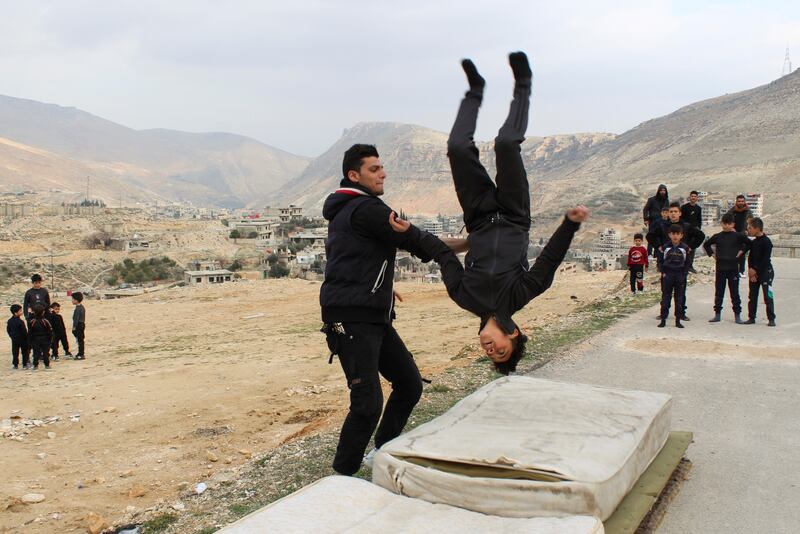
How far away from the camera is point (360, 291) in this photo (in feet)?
13.4

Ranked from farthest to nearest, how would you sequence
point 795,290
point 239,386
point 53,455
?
point 795,290
point 239,386
point 53,455

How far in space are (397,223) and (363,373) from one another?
3.08 ft

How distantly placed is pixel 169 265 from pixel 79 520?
5010cm

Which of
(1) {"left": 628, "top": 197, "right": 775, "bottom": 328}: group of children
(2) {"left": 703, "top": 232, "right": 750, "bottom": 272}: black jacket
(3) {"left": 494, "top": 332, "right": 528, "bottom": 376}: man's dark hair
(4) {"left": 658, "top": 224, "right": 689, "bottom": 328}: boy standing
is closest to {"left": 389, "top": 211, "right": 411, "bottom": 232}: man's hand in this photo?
(3) {"left": 494, "top": 332, "right": 528, "bottom": 376}: man's dark hair

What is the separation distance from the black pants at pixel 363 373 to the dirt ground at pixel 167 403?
5.24 feet

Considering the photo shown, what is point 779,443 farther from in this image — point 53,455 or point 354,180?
point 53,455

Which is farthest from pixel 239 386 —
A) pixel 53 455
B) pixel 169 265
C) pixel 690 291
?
pixel 169 265

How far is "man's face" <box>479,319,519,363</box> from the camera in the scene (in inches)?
162

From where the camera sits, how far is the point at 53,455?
8.58 metres

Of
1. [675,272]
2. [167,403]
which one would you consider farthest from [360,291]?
[167,403]

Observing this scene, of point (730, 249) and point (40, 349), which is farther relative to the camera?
point (40, 349)

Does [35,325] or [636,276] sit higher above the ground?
[636,276]

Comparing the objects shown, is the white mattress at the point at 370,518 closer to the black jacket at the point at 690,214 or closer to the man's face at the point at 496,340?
the man's face at the point at 496,340

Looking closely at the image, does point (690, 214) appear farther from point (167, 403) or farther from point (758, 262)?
point (167, 403)
